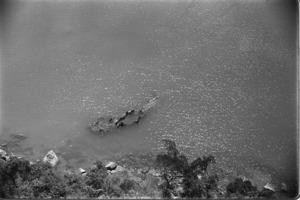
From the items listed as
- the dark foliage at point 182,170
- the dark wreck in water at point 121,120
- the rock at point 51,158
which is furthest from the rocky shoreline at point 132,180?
the dark wreck in water at point 121,120

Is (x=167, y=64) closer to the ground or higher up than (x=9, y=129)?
higher up

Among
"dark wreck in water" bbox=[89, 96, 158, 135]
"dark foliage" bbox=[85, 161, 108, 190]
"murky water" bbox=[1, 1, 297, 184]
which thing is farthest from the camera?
"dark wreck in water" bbox=[89, 96, 158, 135]

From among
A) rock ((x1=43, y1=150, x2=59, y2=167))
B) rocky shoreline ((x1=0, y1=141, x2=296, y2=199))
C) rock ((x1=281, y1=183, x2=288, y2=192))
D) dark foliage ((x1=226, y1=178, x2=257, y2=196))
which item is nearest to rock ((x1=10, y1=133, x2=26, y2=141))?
rocky shoreline ((x1=0, y1=141, x2=296, y2=199))

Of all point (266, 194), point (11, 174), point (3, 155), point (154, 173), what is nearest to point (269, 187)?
point (266, 194)

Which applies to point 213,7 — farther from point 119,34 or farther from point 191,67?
point 119,34

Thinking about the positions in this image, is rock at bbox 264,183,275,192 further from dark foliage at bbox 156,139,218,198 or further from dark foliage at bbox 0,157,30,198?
dark foliage at bbox 0,157,30,198

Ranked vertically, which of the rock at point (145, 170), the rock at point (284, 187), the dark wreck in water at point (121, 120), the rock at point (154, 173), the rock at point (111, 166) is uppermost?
the dark wreck in water at point (121, 120)

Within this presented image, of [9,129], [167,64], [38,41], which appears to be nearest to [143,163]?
[167,64]

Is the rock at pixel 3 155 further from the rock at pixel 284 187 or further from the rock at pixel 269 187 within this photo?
the rock at pixel 284 187
